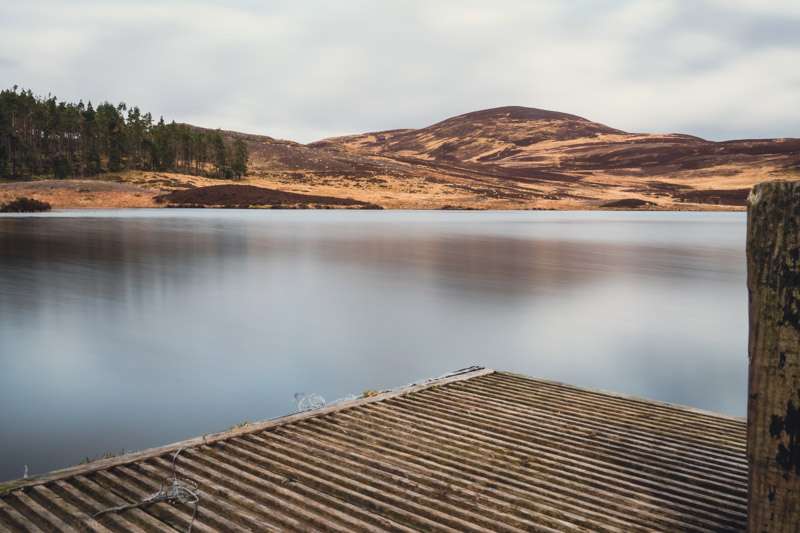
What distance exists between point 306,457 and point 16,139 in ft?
406

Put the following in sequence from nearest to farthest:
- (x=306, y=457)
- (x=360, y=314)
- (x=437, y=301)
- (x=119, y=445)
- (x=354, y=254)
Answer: (x=306, y=457)
(x=119, y=445)
(x=360, y=314)
(x=437, y=301)
(x=354, y=254)

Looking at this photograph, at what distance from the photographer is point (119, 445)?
10.3 m

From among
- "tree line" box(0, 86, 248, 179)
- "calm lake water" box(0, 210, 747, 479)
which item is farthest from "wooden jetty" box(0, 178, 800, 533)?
"tree line" box(0, 86, 248, 179)

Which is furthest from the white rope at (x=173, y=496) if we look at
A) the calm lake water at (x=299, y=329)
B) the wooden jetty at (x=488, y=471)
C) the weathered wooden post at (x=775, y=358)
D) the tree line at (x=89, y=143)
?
the tree line at (x=89, y=143)

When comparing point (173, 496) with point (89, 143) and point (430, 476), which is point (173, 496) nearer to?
point (430, 476)

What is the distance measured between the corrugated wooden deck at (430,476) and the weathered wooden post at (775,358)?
893mm

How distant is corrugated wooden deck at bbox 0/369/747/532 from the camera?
6.13 meters

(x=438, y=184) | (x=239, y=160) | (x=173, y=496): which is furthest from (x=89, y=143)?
(x=173, y=496)

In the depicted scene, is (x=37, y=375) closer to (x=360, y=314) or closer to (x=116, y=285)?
(x=360, y=314)

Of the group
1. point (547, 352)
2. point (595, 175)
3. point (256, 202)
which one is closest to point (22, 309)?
point (547, 352)

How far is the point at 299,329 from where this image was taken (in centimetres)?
2080

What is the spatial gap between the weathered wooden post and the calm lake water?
8.68 m

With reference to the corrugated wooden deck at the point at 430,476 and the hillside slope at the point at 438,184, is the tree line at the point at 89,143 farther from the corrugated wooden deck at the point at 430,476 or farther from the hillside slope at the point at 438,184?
the corrugated wooden deck at the point at 430,476

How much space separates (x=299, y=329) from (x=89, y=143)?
111331 millimetres
